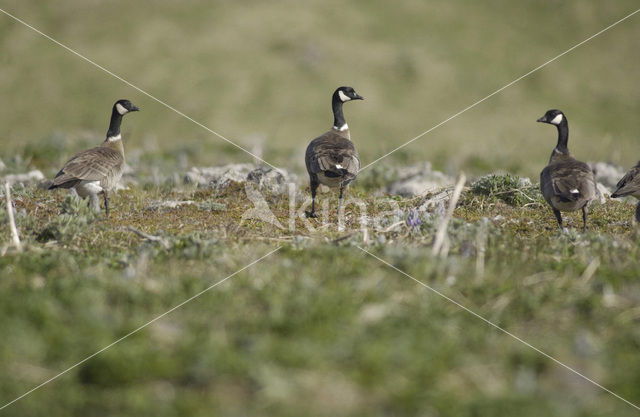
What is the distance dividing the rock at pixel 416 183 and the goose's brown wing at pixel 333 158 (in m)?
1.60

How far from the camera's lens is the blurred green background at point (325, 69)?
36784mm

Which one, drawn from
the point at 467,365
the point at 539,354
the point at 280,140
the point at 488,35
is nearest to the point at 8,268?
the point at 467,365

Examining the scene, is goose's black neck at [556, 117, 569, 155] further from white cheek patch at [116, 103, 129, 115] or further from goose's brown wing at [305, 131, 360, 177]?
white cheek patch at [116, 103, 129, 115]

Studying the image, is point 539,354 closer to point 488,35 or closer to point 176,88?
point 176,88

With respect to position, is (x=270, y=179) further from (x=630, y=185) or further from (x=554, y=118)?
(x=630, y=185)

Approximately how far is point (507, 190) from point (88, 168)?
7.87 m

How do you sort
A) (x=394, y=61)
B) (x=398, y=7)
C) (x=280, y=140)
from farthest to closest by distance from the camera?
1. (x=398, y=7)
2. (x=394, y=61)
3. (x=280, y=140)

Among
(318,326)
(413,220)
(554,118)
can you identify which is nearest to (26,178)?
(413,220)

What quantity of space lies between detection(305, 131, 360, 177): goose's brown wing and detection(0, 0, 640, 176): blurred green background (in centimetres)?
1632

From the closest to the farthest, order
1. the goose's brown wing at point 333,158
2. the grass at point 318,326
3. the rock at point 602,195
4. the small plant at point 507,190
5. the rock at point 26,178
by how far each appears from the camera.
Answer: the grass at point 318,326, the goose's brown wing at point 333,158, the small plant at point 507,190, the rock at point 602,195, the rock at point 26,178

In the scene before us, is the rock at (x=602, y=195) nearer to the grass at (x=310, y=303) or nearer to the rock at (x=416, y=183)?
the grass at (x=310, y=303)

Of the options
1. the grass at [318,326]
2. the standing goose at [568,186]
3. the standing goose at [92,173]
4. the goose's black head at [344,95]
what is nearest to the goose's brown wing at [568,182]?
the standing goose at [568,186]

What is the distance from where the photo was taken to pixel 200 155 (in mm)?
19516

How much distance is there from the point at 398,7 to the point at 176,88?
81.7 feet
